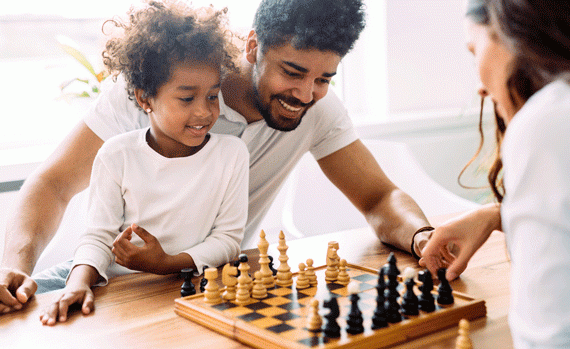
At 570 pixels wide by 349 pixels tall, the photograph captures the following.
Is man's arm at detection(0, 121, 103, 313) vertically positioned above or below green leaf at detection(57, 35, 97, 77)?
below

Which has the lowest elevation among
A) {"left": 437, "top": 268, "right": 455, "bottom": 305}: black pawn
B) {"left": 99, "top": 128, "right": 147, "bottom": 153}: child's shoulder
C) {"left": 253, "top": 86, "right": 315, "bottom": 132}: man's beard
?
{"left": 437, "top": 268, "right": 455, "bottom": 305}: black pawn

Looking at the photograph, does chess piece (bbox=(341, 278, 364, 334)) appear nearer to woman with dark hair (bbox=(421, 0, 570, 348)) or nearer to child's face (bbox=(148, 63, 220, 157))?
woman with dark hair (bbox=(421, 0, 570, 348))

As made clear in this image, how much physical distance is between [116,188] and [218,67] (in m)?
0.43

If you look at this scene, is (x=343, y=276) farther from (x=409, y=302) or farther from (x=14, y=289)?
(x=14, y=289)

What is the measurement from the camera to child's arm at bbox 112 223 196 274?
53.0 inches

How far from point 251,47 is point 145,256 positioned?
0.87 metres

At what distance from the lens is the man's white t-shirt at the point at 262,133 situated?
1.89 m

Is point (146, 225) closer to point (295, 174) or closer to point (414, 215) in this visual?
point (414, 215)

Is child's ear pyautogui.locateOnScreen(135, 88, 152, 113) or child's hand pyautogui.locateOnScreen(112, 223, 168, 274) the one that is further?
child's ear pyautogui.locateOnScreen(135, 88, 152, 113)

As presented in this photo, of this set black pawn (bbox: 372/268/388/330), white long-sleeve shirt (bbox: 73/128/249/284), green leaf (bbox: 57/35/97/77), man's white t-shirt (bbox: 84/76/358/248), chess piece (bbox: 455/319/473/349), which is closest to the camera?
chess piece (bbox: 455/319/473/349)

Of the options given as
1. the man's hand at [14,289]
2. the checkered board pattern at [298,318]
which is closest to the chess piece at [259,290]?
the checkered board pattern at [298,318]

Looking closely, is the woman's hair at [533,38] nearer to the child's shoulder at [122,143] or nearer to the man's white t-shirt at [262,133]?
the child's shoulder at [122,143]

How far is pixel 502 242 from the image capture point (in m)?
1.70

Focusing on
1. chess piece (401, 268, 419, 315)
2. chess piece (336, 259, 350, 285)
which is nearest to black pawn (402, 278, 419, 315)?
chess piece (401, 268, 419, 315)
